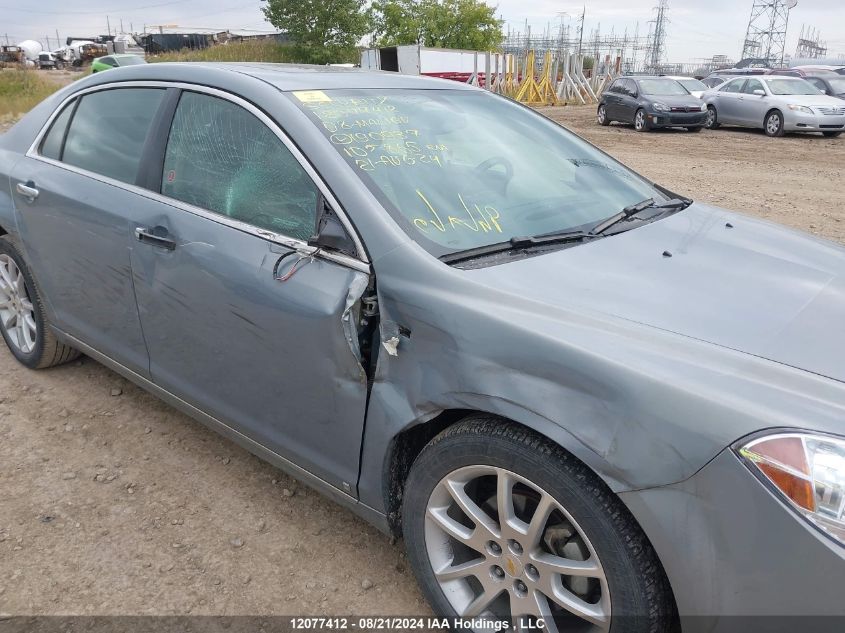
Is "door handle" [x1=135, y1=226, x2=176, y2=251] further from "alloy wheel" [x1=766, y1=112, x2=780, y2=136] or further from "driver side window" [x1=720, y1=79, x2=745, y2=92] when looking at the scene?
"driver side window" [x1=720, y1=79, x2=745, y2=92]

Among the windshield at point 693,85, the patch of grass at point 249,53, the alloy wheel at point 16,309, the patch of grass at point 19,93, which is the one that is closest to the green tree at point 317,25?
the patch of grass at point 249,53

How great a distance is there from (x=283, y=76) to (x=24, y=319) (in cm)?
221

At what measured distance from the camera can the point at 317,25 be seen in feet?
157

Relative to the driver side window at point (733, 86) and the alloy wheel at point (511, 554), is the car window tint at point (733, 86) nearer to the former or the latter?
the driver side window at point (733, 86)

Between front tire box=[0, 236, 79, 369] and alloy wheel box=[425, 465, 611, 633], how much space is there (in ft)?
8.53

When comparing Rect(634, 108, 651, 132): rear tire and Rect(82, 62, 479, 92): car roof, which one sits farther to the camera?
Rect(634, 108, 651, 132): rear tire

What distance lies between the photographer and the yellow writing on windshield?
7.02 ft

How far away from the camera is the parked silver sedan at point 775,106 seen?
15.3 metres

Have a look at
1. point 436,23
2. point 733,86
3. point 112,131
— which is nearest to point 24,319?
point 112,131

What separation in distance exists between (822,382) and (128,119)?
2.77 metres

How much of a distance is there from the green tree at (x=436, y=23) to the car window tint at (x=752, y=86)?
40.5 meters

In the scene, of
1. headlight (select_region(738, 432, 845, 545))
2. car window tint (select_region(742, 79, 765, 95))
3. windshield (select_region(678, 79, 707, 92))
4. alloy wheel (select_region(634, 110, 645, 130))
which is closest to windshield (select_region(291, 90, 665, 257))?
headlight (select_region(738, 432, 845, 545))

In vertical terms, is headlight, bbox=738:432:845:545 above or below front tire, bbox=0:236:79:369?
above

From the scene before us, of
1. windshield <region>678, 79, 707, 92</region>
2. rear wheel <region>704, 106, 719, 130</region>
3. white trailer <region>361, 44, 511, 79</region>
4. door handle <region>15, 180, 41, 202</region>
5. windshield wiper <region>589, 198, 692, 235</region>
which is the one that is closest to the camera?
windshield wiper <region>589, 198, 692, 235</region>
